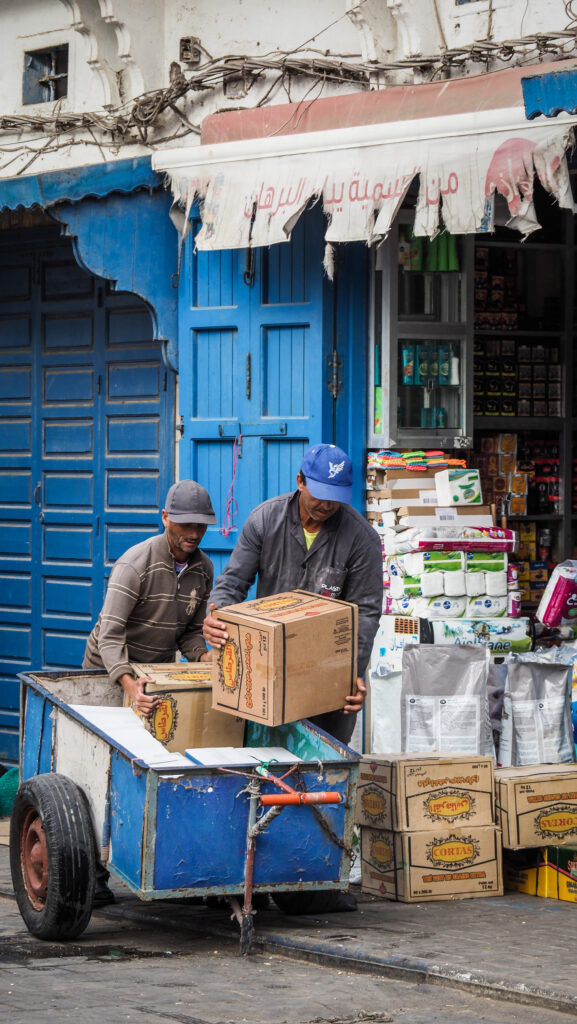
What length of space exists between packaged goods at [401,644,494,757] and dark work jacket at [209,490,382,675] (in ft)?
4.00

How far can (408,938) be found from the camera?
6.20 metres

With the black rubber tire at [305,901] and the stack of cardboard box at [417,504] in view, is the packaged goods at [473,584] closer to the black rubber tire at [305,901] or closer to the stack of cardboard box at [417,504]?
the stack of cardboard box at [417,504]

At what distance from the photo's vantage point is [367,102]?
8.20 metres

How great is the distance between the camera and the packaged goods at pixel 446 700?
7871 mm

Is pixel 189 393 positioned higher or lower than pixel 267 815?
higher

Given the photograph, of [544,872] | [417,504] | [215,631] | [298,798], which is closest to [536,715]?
[544,872]

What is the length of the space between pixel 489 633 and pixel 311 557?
1885 millimetres

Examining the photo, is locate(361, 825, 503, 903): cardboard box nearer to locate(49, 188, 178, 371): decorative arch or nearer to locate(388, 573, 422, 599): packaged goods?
locate(388, 573, 422, 599): packaged goods

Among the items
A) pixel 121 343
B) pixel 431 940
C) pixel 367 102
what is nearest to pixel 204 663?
pixel 431 940

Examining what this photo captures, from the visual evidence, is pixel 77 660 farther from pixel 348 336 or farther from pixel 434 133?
pixel 434 133

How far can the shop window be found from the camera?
10195mm

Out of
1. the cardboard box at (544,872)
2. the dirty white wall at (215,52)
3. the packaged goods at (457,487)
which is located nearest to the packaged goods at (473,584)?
the packaged goods at (457,487)

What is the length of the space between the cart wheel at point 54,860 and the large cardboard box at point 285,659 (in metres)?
0.75

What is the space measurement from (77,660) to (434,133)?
15.9 ft
